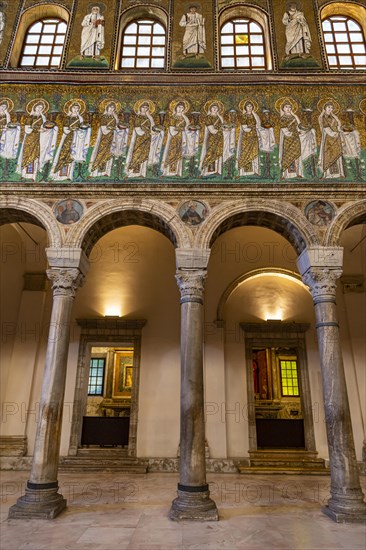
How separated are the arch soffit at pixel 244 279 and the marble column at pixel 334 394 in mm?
3505

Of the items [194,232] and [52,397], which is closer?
[52,397]

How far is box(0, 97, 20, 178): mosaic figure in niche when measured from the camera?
8195 mm

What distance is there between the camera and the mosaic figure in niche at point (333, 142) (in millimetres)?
8078

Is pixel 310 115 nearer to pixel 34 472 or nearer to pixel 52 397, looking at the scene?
pixel 52 397

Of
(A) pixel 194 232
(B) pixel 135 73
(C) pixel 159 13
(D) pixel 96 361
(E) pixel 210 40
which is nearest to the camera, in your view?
(A) pixel 194 232

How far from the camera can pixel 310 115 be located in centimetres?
848

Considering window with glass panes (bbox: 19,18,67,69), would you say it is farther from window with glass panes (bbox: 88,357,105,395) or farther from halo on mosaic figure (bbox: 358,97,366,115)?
window with glass panes (bbox: 88,357,105,395)

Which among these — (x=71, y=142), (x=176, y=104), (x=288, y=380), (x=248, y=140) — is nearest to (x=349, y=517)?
(x=248, y=140)

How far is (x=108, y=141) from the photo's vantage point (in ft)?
27.5

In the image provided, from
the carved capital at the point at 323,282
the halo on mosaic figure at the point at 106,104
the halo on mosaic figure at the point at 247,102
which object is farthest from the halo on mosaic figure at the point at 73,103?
the carved capital at the point at 323,282

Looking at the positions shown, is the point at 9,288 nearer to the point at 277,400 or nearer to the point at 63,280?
the point at 63,280

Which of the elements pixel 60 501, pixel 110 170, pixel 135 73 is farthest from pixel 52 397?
pixel 135 73

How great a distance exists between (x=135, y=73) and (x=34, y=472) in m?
7.85

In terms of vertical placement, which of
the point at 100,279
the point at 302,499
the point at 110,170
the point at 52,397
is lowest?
the point at 302,499
